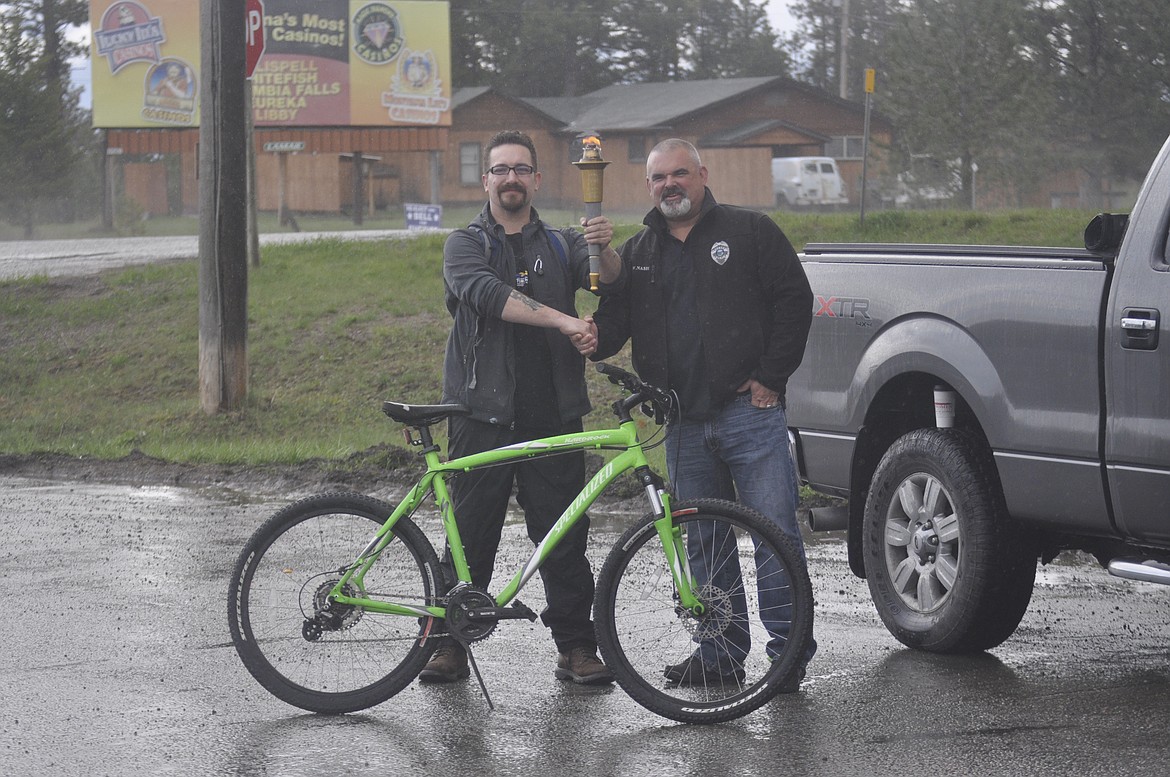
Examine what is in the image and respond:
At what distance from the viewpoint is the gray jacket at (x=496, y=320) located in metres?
6.11

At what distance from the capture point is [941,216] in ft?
73.6

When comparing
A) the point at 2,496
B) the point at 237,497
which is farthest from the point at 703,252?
the point at 2,496

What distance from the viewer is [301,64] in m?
44.2

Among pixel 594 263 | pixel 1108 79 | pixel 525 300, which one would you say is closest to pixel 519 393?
pixel 525 300

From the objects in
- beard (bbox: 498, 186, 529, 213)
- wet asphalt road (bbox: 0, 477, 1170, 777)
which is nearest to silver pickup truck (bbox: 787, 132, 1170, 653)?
wet asphalt road (bbox: 0, 477, 1170, 777)

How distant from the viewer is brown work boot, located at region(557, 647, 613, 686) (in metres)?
6.10

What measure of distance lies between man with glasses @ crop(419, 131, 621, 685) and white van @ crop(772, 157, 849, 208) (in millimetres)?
43373

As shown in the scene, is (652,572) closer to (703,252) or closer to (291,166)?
(703,252)

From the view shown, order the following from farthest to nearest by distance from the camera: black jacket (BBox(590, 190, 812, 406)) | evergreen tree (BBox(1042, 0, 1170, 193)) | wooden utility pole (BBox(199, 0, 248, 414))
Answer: evergreen tree (BBox(1042, 0, 1170, 193)) → wooden utility pole (BBox(199, 0, 248, 414)) → black jacket (BBox(590, 190, 812, 406))

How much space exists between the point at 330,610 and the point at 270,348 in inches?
438

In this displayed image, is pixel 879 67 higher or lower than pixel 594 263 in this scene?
higher

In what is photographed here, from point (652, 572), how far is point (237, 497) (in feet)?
18.6

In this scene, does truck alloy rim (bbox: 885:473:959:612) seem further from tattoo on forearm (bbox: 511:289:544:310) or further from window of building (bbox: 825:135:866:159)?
window of building (bbox: 825:135:866:159)

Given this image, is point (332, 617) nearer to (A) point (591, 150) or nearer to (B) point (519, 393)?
(B) point (519, 393)
